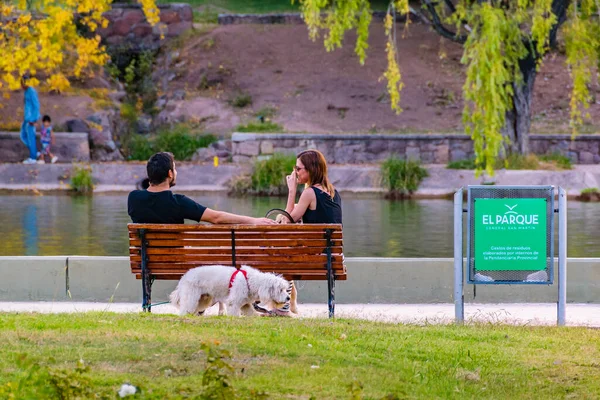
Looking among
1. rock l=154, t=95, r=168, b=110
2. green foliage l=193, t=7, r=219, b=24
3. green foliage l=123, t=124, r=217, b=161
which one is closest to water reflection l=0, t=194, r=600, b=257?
green foliage l=123, t=124, r=217, b=161

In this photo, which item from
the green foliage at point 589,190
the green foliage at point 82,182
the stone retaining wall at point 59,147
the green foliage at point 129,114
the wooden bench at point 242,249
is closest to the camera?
the wooden bench at point 242,249

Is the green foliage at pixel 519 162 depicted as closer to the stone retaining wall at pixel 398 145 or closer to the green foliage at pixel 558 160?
the green foliage at pixel 558 160

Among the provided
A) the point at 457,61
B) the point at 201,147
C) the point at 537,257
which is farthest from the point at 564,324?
the point at 457,61

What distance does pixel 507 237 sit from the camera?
8.81 metres

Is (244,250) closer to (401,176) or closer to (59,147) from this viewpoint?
(401,176)

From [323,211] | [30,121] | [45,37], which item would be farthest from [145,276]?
[30,121]

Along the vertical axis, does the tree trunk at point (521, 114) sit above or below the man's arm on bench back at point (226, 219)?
above

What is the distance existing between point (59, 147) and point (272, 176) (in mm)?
6311

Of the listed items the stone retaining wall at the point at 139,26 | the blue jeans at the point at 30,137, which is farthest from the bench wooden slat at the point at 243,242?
the stone retaining wall at the point at 139,26

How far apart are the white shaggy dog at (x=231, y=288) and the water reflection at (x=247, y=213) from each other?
244 inches

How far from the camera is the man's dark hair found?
8.97 meters

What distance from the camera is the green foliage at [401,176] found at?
24.8 m

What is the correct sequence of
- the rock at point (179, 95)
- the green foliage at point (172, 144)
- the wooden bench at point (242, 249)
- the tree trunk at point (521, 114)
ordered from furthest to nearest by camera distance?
1. the rock at point (179, 95)
2. the green foliage at point (172, 144)
3. the tree trunk at point (521, 114)
4. the wooden bench at point (242, 249)

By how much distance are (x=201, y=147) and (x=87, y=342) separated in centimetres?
2229
